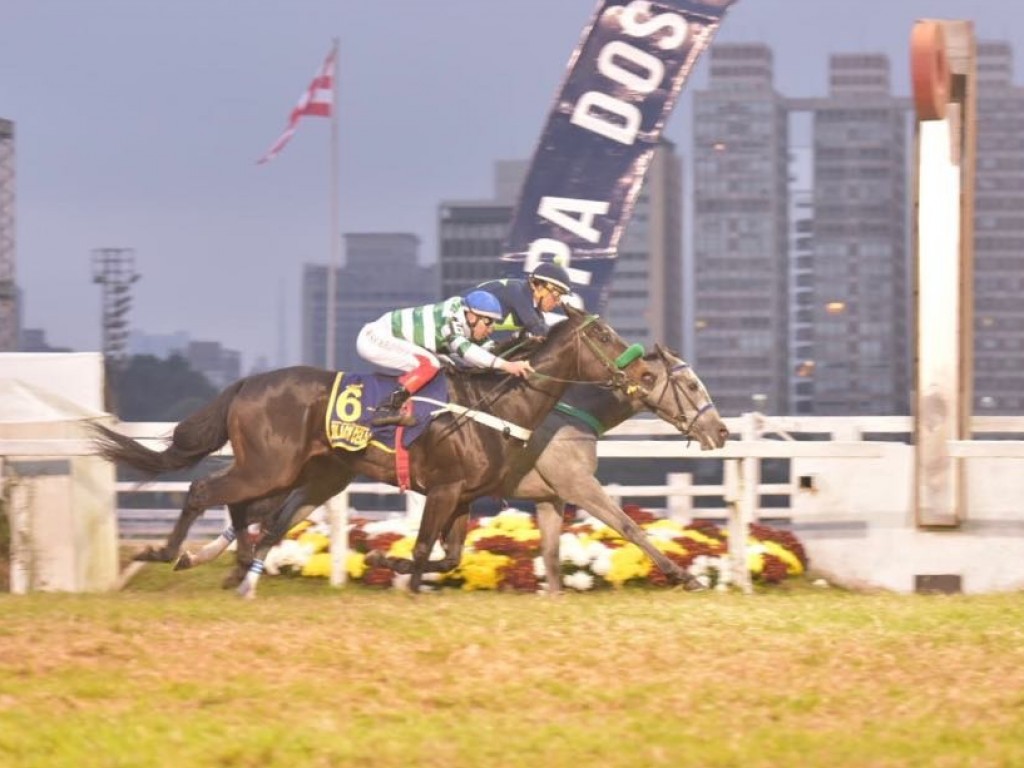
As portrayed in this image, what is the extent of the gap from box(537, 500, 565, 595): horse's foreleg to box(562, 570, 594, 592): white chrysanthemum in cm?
56

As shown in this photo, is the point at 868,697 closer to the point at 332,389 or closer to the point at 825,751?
the point at 825,751

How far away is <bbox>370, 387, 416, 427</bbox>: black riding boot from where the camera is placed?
34.7 feet

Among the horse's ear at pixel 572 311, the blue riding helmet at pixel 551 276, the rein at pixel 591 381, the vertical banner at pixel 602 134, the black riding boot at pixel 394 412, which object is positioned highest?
the vertical banner at pixel 602 134

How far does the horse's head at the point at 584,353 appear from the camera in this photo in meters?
10.9

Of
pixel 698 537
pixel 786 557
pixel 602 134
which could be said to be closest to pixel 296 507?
pixel 698 537

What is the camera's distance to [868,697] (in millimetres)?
7312

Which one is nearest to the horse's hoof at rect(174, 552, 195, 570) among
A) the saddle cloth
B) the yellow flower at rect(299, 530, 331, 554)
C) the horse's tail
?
the horse's tail

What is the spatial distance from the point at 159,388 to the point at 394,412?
439ft

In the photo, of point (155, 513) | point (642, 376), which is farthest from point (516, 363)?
point (155, 513)

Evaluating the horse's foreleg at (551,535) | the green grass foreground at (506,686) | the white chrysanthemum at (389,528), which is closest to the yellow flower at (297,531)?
the white chrysanthemum at (389,528)

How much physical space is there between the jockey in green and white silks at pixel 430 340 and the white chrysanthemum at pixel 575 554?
2.15 meters

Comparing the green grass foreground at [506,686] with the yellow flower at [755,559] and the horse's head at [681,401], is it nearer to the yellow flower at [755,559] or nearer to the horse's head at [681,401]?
the horse's head at [681,401]

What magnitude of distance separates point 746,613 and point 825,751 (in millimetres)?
2685

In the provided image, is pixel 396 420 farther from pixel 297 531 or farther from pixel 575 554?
pixel 297 531
